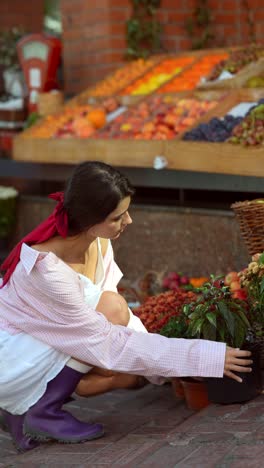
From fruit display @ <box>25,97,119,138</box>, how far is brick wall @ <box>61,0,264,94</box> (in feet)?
2.72

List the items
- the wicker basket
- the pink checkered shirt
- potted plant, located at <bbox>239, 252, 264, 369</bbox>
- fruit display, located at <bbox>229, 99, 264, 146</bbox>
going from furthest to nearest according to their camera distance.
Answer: fruit display, located at <bbox>229, 99, 264, 146</bbox> → the wicker basket → potted plant, located at <bbox>239, 252, 264, 369</bbox> → the pink checkered shirt

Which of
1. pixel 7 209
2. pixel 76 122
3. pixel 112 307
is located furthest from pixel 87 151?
pixel 112 307

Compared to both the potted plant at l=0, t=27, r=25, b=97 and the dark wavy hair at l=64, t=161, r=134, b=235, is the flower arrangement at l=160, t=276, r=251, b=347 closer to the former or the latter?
the dark wavy hair at l=64, t=161, r=134, b=235

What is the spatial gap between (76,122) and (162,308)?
283 centimetres

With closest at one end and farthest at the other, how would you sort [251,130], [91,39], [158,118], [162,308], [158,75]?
[162,308], [251,130], [158,118], [158,75], [91,39]

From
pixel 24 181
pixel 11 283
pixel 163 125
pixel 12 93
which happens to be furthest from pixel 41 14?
pixel 11 283

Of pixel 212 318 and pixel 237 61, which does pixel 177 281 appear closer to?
pixel 212 318

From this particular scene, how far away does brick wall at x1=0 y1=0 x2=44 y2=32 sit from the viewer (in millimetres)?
11695

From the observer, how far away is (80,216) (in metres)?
3.64

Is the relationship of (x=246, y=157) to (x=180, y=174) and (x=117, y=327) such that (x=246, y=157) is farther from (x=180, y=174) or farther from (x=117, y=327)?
(x=117, y=327)

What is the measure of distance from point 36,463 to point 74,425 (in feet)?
0.82

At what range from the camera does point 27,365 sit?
12.2 feet

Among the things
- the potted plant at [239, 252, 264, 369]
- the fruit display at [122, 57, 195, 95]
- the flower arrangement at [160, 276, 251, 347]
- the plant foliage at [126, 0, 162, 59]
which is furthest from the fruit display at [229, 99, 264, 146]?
the plant foliage at [126, 0, 162, 59]

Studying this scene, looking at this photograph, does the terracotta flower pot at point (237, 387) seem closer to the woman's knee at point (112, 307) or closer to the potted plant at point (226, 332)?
the potted plant at point (226, 332)
